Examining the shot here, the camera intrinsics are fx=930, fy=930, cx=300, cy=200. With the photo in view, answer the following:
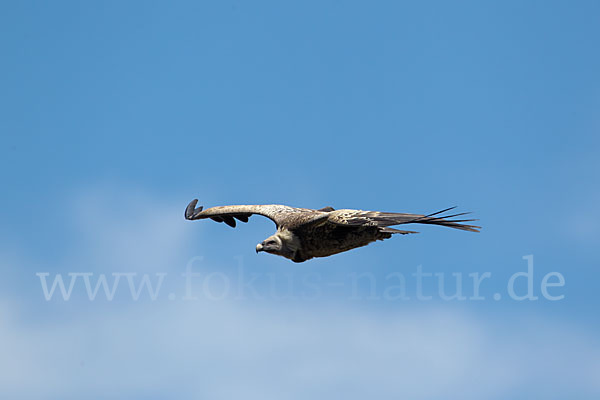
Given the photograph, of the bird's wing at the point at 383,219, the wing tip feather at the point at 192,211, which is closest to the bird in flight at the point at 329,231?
the bird's wing at the point at 383,219

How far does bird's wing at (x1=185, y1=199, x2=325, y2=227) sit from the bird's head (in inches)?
17.9

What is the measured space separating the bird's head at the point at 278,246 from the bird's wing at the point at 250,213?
46 centimetres

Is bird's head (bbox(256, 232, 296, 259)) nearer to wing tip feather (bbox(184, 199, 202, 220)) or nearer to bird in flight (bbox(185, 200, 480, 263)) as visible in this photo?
bird in flight (bbox(185, 200, 480, 263))

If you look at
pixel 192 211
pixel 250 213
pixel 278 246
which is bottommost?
pixel 278 246

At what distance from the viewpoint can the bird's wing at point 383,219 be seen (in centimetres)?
1925

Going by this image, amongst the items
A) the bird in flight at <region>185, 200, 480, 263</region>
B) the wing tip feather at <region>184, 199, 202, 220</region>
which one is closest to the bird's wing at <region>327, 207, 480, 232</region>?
the bird in flight at <region>185, 200, 480, 263</region>

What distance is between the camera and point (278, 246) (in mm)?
20484

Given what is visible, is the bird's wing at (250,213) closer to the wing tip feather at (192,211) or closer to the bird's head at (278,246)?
the wing tip feather at (192,211)

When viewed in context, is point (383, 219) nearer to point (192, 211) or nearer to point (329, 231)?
point (329, 231)

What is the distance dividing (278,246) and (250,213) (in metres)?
3.61

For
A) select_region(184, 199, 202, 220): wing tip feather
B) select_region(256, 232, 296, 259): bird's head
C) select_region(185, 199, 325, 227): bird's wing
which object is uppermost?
select_region(184, 199, 202, 220): wing tip feather

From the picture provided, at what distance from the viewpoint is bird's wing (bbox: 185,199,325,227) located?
68.8 ft

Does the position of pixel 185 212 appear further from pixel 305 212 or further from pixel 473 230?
pixel 473 230

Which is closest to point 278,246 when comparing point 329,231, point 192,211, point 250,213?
point 329,231
